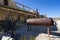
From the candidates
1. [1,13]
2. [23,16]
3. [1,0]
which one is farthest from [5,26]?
[23,16]

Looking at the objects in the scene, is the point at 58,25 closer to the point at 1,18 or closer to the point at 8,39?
the point at 1,18

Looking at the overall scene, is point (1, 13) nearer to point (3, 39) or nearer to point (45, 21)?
point (3, 39)

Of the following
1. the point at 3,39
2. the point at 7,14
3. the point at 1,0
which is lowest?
the point at 3,39

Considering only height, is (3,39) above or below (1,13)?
below

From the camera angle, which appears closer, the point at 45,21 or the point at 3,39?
the point at 3,39

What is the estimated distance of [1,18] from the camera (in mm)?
12320

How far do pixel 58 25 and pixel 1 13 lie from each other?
8.37 meters

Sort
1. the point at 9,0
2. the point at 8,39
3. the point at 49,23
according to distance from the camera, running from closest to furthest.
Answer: the point at 8,39 → the point at 49,23 → the point at 9,0

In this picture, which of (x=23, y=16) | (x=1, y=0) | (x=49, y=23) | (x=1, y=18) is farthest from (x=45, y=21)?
(x=23, y=16)

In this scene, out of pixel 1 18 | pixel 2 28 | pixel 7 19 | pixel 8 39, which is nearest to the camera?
pixel 8 39

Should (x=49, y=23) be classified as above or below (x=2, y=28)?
above

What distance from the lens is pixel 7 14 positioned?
42.0 ft

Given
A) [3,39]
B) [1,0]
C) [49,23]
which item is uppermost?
[1,0]

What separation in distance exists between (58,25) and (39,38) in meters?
7.63
